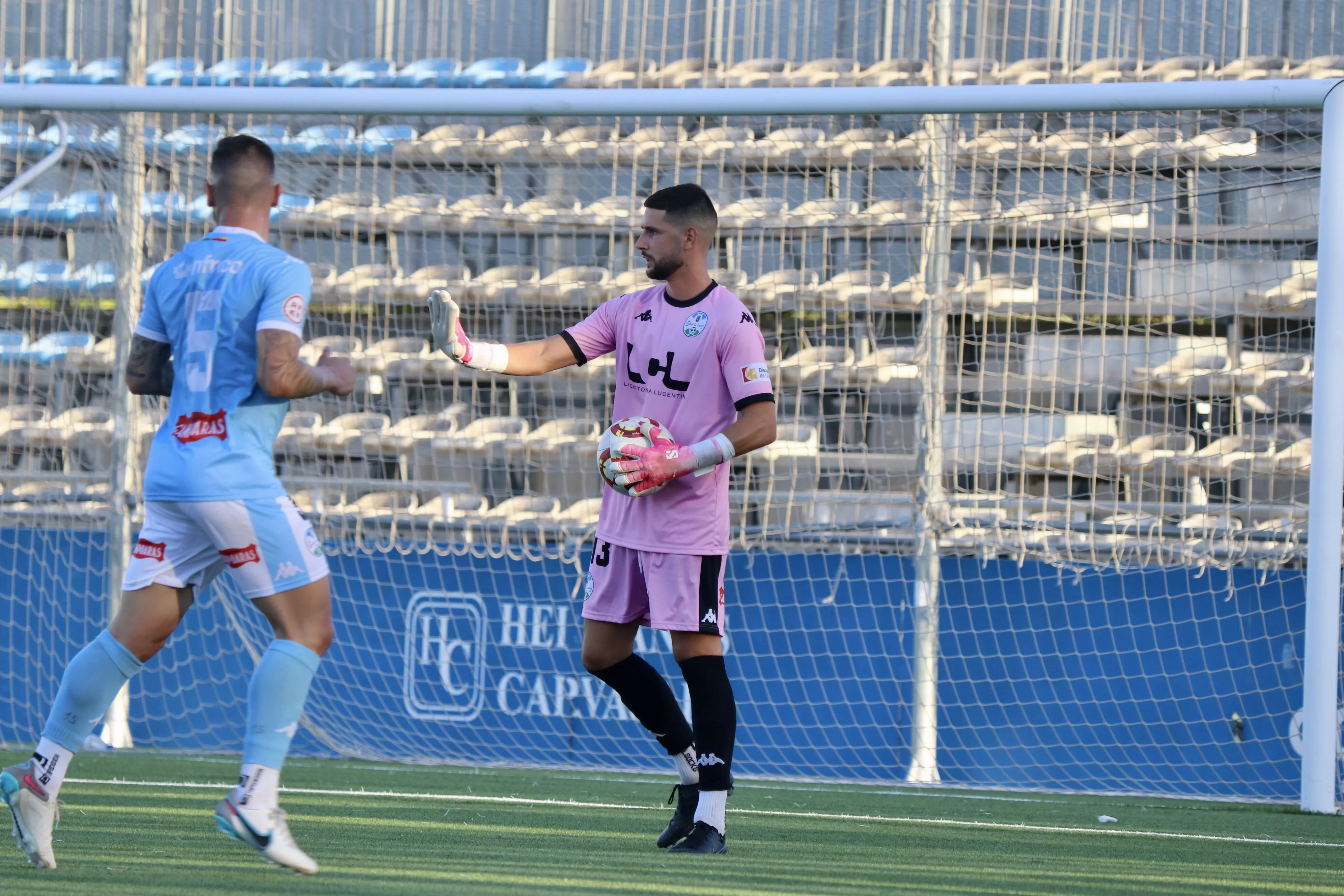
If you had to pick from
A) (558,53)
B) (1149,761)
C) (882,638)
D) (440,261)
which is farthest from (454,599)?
(558,53)

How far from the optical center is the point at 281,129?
27.2 ft

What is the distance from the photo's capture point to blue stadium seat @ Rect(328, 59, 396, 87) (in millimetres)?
10219

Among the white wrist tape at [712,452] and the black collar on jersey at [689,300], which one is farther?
the black collar on jersey at [689,300]

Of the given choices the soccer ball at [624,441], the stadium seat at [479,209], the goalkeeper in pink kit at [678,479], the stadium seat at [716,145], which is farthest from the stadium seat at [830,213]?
the soccer ball at [624,441]

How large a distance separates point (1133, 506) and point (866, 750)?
92.5 inches

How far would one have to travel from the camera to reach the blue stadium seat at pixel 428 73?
396 inches

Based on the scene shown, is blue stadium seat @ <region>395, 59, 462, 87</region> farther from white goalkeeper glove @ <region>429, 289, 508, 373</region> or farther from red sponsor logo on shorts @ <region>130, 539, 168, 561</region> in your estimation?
red sponsor logo on shorts @ <region>130, 539, 168, 561</region>

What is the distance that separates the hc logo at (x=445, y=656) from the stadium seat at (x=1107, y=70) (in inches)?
211

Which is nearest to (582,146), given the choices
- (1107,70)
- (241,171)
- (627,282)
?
(627,282)

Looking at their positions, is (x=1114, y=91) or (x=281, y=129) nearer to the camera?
(x=1114, y=91)

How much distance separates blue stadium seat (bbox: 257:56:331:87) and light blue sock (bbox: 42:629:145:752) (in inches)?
304

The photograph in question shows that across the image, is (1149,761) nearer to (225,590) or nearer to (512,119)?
(512,119)

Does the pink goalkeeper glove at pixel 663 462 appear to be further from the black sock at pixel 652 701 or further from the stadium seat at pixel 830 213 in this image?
the stadium seat at pixel 830 213

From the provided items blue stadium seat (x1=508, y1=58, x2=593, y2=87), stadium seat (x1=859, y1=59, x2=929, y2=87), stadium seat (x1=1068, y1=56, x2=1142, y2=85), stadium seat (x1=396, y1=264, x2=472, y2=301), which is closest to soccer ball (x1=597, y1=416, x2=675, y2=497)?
stadium seat (x1=396, y1=264, x2=472, y2=301)
